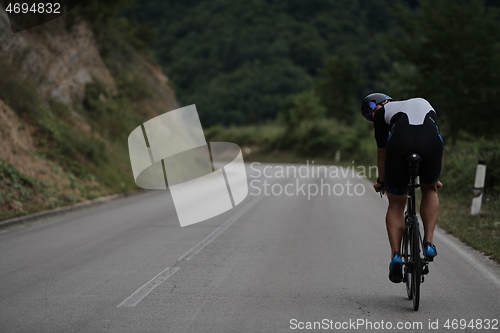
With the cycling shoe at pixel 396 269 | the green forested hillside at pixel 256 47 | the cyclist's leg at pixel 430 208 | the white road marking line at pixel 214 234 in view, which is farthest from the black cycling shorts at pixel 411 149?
the green forested hillside at pixel 256 47

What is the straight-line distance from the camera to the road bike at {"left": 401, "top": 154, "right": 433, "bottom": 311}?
209 inches

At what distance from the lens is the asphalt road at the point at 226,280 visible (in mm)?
5230

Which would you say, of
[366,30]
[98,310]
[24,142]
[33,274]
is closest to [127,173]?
[24,142]

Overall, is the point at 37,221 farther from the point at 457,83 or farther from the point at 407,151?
the point at 457,83

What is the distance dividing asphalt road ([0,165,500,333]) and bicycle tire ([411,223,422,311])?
16cm

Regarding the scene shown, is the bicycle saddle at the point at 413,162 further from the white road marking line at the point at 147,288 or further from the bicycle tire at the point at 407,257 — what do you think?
the white road marking line at the point at 147,288

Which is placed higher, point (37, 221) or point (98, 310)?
point (98, 310)

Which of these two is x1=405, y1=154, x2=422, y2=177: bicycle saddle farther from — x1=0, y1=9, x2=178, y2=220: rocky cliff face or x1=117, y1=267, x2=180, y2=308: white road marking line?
x1=0, y1=9, x2=178, y2=220: rocky cliff face

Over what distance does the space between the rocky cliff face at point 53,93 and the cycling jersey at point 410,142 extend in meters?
9.35

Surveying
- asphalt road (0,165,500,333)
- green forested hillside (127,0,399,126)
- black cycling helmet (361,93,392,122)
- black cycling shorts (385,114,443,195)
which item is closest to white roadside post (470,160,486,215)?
asphalt road (0,165,500,333)

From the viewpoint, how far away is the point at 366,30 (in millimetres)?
118000

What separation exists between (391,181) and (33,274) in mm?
4596

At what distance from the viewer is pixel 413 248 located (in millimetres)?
5434

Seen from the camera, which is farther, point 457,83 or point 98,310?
point 457,83
